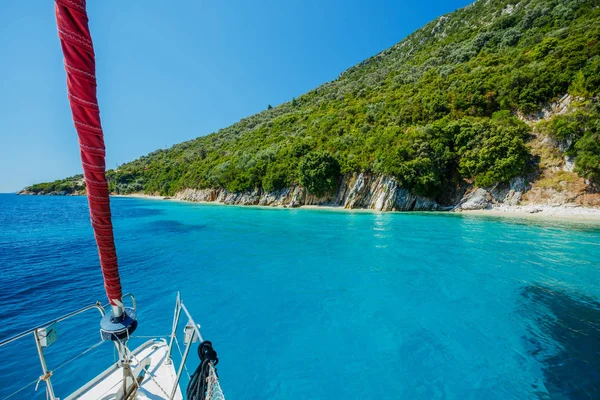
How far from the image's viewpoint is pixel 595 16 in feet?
158

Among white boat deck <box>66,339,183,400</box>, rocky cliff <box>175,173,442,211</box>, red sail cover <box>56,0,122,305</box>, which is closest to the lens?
red sail cover <box>56,0,122,305</box>

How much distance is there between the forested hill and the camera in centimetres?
3478

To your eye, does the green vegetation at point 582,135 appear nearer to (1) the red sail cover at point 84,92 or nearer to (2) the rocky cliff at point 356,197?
(2) the rocky cliff at point 356,197

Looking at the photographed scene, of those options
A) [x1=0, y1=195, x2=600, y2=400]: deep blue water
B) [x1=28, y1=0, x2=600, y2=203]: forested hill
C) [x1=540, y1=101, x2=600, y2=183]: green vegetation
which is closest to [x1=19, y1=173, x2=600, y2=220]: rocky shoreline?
[x1=28, y1=0, x2=600, y2=203]: forested hill

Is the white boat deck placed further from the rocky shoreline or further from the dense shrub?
the dense shrub

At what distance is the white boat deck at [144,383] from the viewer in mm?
3535

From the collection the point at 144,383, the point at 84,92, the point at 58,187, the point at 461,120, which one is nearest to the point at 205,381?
the point at 144,383

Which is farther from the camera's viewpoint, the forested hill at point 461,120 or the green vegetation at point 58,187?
the green vegetation at point 58,187

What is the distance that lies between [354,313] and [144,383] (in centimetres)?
659

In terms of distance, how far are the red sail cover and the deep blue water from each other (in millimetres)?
5561

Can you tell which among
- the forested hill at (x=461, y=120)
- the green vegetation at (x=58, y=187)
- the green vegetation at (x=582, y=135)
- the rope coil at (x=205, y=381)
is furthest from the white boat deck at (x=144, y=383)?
the green vegetation at (x=58, y=187)

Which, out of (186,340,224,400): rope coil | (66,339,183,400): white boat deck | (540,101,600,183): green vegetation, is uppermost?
(540,101,600,183): green vegetation

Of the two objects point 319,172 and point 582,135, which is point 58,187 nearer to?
point 319,172

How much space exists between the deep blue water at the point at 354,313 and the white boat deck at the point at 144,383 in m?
2.08
